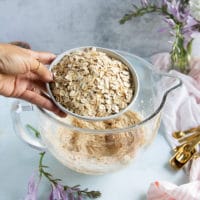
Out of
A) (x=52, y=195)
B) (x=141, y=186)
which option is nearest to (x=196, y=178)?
(x=141, y=186)

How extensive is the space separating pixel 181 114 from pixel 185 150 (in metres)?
0.09

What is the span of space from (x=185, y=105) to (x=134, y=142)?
193mm

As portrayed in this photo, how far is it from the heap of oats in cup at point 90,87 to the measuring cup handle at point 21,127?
0.21ft

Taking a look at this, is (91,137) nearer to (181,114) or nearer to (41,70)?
(41,70)

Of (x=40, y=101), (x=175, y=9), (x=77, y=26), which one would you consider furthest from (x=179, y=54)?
(x=40, y=101)

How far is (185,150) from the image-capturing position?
0.80 meters

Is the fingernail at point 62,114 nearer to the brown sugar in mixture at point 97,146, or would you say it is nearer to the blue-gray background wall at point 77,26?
the brown sugar in mixture at point 97,146

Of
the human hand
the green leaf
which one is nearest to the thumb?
the human hand

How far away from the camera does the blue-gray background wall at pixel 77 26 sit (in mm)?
926

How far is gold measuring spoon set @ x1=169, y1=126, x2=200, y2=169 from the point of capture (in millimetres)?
789

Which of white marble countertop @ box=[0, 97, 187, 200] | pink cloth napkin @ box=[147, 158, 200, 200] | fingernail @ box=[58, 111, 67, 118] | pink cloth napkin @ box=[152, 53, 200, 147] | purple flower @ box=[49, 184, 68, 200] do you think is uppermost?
fingernail @ box=[58, 111, 67, 118]

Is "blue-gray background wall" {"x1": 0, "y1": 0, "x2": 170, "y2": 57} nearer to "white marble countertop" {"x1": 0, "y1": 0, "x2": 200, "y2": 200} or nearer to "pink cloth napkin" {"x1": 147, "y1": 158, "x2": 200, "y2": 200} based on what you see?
"white marble countertop" {"x1": 0, "y1": 0, "x2": 200, "y2": 200}

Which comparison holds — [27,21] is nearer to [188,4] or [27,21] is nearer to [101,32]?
[101,32]

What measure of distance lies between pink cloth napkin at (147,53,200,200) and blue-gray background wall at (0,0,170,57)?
6 cm
